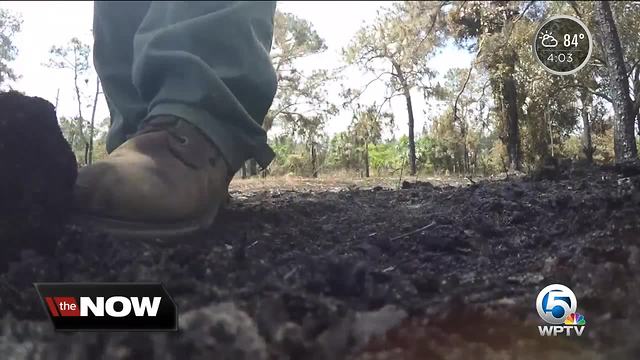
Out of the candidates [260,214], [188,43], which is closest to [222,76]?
[188,43]

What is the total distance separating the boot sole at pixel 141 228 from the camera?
88cm

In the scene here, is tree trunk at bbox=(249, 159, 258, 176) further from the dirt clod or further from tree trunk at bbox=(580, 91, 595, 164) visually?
tree trunk at bbox=(580, 91, 595, 164)

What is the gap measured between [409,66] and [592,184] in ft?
1.08

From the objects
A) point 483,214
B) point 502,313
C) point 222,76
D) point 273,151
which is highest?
point 222,76

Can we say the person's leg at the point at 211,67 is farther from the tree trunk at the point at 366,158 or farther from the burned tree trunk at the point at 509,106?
the burned tree trunk at the point at 509,106

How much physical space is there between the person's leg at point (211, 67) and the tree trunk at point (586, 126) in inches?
18.5

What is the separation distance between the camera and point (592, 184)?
993 millimetres

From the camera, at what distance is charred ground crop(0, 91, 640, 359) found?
2.63 ft

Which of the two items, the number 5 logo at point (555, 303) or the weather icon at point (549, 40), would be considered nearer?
the number 5 logo at point (555, 303)

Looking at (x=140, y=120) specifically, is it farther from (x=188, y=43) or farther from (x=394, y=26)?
(x=394, y=26)
